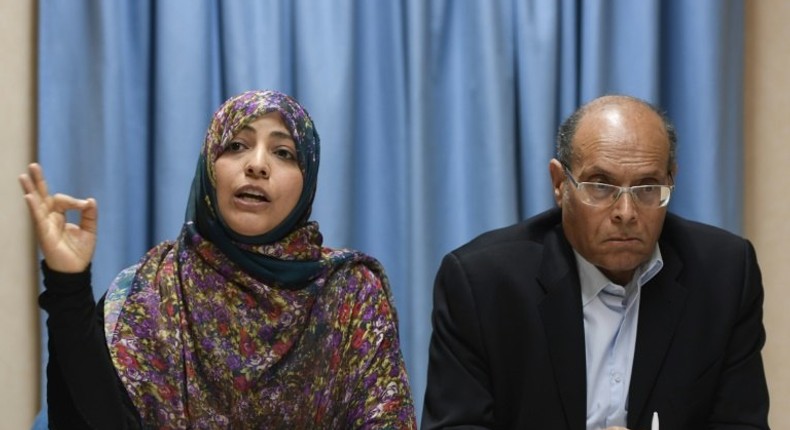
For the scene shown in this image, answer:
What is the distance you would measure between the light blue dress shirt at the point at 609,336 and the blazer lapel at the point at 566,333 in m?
0.05

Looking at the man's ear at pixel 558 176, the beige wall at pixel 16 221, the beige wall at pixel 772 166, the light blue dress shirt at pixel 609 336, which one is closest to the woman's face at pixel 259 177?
the man's ear at pixel 558 176

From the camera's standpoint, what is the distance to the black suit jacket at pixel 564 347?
2270 mm

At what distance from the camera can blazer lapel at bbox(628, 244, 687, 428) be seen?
2268 millimetres

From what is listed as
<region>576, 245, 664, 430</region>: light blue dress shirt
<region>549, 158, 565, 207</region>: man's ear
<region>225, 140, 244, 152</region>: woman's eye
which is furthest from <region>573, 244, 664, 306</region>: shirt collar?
<region>225, 140, 244, 152</region>: woman's eye

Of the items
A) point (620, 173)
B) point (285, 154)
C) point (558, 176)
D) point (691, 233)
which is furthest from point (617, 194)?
point (285, 154)

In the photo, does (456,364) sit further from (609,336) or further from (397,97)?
(397,97)

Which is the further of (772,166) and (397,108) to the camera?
(772,166)

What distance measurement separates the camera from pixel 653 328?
2311 millimetres

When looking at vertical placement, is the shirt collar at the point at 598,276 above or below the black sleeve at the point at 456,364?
above

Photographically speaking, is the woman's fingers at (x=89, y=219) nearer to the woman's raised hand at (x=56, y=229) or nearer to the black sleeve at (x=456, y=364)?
the woman's raised hand at (x=56, y=229)

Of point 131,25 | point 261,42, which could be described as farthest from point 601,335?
point 131,25

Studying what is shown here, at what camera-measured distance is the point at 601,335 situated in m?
2.35

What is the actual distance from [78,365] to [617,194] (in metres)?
1.16

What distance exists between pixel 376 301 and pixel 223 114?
0.55m
